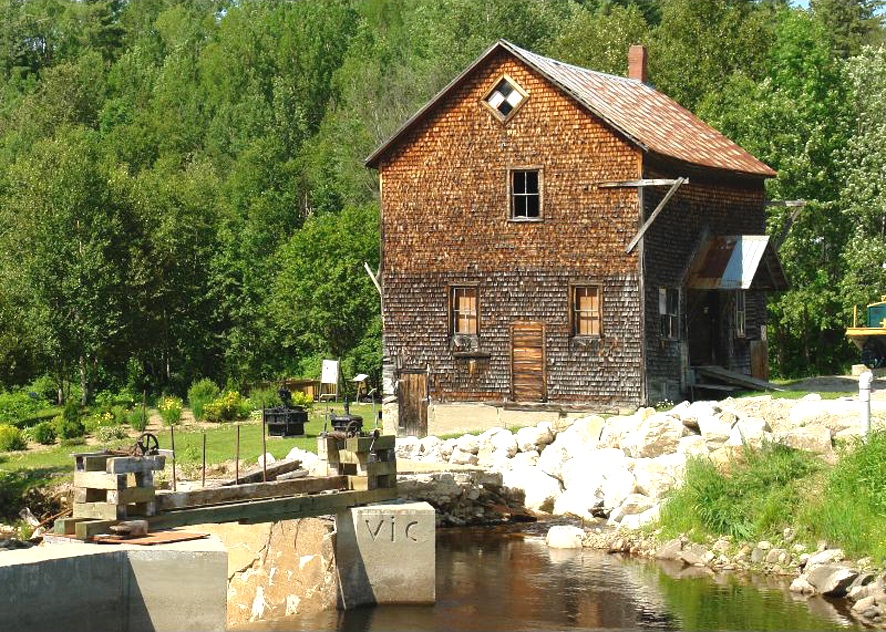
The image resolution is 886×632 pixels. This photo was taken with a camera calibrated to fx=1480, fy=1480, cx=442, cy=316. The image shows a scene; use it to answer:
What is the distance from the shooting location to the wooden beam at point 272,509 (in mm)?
18594

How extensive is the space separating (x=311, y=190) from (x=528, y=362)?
33804 millimetres

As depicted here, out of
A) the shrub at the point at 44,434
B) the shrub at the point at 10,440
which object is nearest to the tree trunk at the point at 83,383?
the shrub at the point at 44,434

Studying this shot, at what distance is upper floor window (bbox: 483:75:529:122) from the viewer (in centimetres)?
3575

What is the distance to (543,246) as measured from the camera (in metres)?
35.6

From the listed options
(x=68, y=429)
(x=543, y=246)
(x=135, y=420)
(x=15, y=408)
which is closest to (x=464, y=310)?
(x=543, y=246)

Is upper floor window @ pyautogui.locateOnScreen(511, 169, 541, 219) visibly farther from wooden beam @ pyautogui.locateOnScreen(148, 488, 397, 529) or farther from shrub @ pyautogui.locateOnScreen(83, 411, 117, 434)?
wooden beam @ pyautogui.locateOnScreen(148, 488, 397, 529)

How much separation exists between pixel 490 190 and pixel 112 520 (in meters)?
19.8

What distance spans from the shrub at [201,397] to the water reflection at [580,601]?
14688 millimetres

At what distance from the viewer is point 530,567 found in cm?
2361

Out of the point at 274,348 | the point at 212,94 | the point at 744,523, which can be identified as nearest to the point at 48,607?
the point at 744,523

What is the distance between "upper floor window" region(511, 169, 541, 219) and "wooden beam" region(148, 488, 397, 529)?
15.3m

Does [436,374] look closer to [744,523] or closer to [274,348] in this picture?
[744,523]

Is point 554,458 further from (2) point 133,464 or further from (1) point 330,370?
(2) point 133,464

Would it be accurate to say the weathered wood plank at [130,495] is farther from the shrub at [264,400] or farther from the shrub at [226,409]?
the shrub at [264,400]
